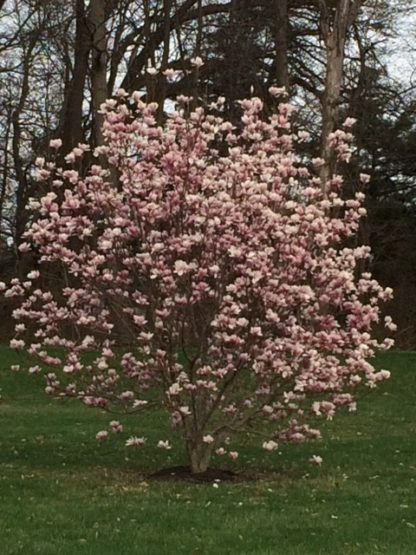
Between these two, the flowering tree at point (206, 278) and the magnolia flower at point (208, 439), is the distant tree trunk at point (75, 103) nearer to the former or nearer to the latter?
the flowering tree at point (206, 278)

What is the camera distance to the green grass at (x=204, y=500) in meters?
7.15

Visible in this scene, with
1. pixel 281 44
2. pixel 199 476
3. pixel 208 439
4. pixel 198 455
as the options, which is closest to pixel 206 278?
pixel 208 439

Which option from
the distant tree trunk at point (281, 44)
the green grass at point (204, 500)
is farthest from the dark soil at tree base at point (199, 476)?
the distant tree trunk at point (281, 44)

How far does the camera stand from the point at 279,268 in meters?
9.55

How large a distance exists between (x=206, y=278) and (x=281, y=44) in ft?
57.1

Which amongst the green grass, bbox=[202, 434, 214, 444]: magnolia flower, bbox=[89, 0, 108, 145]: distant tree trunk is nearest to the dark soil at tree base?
the green grass

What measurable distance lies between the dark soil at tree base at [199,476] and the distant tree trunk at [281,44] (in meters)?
16.3

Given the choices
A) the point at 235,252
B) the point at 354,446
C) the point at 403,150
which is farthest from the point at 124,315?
the point at 403,150

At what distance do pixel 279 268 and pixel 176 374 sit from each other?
144 centimetres

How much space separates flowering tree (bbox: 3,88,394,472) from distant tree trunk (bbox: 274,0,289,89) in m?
15.5

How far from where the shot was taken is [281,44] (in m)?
25.8

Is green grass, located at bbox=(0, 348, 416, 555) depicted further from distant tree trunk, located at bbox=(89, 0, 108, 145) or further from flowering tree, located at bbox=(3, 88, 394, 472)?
distant tree trunk, located at bbox=(89, 0, 108, 145)

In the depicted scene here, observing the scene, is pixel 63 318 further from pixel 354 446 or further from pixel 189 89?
pixel 189 89

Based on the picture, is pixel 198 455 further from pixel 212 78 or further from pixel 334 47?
pixel 212 78
